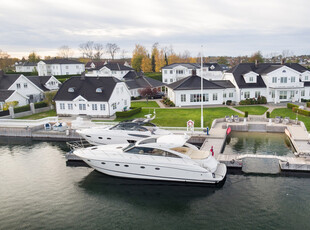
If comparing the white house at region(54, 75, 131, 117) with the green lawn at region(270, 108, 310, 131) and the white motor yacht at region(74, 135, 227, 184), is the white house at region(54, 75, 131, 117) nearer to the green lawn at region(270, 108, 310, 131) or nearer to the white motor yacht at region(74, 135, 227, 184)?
the white motor yacht at region(74, 135, 227, 184)

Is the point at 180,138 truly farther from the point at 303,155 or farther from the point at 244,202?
the point at 303,155

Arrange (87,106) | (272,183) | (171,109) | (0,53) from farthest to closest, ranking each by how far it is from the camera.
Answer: (0,53), (171,109), (87,106), (272,183)

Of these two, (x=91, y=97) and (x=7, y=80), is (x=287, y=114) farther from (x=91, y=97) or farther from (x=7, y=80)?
(x=7, y=80)

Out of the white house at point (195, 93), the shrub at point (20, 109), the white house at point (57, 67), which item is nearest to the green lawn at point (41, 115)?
the shrub at point (20, 109)

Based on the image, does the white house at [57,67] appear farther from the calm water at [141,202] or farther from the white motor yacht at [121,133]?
the calm water at [141,202]

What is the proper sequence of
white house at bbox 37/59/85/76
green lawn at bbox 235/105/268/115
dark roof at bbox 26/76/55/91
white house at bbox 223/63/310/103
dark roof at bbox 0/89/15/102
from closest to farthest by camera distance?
green lawn at bbox 235/105/268/115, dark roof at bbox 0/89/15/102, white house at bbox 223/63/310/103, dark roof at bbox 26/76/55/91, white house at bbox 37/59/85/76

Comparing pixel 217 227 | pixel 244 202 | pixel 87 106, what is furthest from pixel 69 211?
pixel 87 106

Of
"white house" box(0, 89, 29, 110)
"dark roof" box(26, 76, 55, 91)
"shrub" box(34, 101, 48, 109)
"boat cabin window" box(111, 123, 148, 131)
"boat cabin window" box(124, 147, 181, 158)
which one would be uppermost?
"dark roof" box(26, 76, 55, 91)

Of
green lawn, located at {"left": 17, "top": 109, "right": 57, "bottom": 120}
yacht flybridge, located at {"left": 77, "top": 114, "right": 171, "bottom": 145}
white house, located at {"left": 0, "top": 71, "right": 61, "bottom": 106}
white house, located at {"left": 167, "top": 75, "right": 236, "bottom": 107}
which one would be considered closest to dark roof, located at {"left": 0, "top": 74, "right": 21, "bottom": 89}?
white house, located at {"left": 0, "top": 71, "right": 61, "bottom": 106}
